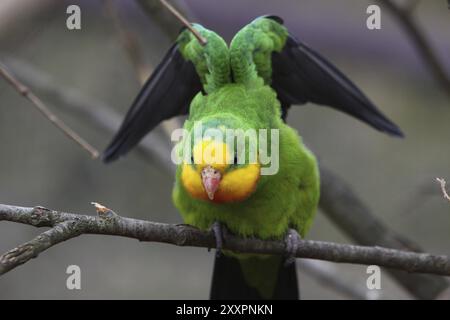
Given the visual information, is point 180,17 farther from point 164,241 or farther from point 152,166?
point 152,166

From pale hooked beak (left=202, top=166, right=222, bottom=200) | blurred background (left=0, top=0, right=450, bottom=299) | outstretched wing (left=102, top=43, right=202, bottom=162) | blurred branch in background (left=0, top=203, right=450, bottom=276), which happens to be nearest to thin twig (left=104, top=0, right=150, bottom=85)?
outstretched wing (left=102, top=43, right=202, bottom=162)

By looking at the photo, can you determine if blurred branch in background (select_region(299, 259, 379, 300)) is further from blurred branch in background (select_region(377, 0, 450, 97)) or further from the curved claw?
blurred branch in background (select_region(377, 0, 450, 97))

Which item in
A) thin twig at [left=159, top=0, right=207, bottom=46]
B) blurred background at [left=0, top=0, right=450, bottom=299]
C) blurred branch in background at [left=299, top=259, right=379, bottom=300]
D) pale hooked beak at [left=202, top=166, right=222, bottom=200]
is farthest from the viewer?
blurred background at [left=0, top=0, right=450, bottom=299]

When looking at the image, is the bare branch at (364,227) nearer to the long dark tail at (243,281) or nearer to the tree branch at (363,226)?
the tree branch at (363,226)

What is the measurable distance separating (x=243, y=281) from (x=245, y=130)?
1070mm

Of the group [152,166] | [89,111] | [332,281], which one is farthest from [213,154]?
[152,166]

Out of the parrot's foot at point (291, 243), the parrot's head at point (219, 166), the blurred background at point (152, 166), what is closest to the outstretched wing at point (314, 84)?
the parrot's foot at point (291, 243)

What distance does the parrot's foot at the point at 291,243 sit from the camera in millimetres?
2846

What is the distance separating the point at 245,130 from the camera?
102 inches

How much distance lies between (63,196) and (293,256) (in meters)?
3.68

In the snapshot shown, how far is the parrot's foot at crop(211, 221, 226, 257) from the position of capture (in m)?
2.82

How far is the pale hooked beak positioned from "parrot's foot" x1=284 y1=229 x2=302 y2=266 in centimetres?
59

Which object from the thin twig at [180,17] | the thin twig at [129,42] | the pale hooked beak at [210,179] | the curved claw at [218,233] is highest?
the thin twig at [129,42]

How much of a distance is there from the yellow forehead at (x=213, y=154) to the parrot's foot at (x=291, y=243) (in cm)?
61
